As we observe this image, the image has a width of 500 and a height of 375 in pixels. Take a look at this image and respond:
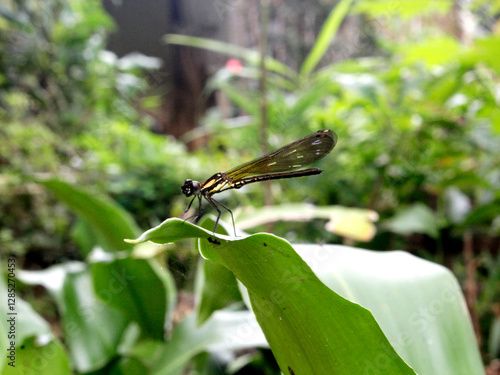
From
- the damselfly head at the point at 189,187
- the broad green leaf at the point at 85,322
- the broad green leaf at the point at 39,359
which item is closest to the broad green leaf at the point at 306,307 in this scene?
the damselfly head at the point at 189,187

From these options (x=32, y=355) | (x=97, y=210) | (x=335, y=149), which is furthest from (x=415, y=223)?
(x=32, y=355)

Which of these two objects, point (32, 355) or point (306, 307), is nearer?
point (306, 307)

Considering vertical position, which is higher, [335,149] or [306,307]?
[335,149]

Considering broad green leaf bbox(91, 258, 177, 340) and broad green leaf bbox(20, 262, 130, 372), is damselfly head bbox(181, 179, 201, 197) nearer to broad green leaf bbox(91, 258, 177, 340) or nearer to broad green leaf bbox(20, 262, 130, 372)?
broad green leaf bbox(91, 258, 177, 340)

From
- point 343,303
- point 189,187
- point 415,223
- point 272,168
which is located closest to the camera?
point 343,303

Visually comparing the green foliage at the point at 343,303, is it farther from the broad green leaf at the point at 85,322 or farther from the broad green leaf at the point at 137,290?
the broad green leaf at the point at 85,322

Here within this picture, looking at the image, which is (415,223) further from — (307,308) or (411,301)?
(307,308)
